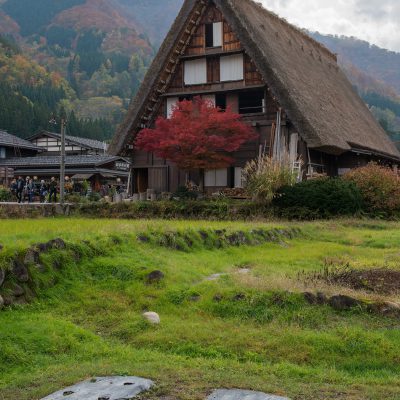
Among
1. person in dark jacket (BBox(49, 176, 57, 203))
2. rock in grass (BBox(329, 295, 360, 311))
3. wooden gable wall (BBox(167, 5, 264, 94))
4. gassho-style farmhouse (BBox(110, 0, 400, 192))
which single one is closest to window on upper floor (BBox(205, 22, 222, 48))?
gassho-style farmhouse (BBox(110, 0, 400, 192))

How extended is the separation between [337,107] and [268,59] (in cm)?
663

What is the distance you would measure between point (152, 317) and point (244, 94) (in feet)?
64.3

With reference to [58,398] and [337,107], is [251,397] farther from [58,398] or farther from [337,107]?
[337,107]

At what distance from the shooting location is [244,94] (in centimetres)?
2475

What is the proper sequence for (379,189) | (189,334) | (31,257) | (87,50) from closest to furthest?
(189,334) → (31,257) → (379,189) → (87,50)

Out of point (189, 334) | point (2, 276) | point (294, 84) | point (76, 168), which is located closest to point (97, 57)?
point (76, 168)

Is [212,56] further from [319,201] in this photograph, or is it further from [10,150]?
[10,150]

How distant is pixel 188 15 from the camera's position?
2455 centimetres

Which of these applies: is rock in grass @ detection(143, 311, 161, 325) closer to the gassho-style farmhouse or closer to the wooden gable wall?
the gassho-style farmhouse

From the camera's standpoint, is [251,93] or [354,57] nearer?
[251,93]

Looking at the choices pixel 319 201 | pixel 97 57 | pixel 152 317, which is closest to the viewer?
pixel 152 317

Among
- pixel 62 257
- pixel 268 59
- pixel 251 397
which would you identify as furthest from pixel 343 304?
pixel 268 59

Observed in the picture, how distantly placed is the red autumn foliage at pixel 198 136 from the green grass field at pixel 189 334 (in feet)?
40.2

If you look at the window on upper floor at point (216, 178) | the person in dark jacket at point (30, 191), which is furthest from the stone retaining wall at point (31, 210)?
the person in dark jacket at point (30, 191)
